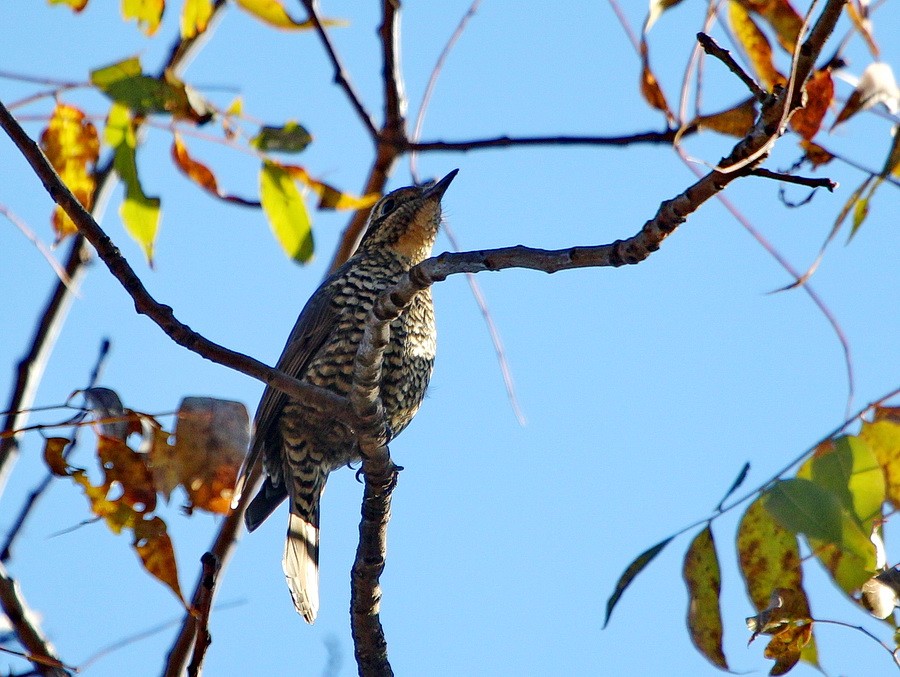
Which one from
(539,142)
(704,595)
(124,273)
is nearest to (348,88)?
(539,142)

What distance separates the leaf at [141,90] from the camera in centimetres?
245

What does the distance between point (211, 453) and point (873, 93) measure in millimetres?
1536

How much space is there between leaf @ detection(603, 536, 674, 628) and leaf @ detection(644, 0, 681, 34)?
1136 mm

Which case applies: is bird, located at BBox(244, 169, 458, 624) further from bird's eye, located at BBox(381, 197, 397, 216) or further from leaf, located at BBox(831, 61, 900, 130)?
leaf, located at BBox(831, 61, 900, 130)

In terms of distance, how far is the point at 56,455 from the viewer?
2.17 m

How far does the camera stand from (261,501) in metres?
4.33

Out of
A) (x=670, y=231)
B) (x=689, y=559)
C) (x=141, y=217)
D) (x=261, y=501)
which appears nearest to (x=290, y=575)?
(x=261, y=501)

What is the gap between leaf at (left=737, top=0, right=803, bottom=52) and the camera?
2.65 meters

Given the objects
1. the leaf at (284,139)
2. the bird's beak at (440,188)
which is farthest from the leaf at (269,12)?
the bird's beak at (440,188)

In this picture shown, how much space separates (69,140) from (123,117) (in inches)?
8.2

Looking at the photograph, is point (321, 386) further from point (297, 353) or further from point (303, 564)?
point (303, 564)

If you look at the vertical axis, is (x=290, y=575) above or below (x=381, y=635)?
above

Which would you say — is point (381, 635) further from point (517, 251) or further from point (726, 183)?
point (726, 183)

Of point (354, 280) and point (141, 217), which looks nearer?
point (141, 217)
